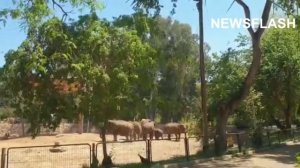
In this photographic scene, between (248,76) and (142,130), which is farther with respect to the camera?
(142,130)

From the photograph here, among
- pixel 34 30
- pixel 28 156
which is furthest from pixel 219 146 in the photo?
pixel 34 30

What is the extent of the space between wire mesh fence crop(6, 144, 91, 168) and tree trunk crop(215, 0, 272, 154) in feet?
22.4

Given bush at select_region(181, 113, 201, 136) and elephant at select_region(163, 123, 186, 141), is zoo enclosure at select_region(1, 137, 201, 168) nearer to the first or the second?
elephant at select_region(163, 123, 186, 141)

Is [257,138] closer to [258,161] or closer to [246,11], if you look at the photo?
[258,161]

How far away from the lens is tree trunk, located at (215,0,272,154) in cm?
2250

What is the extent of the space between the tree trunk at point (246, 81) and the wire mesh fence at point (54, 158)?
683 cm

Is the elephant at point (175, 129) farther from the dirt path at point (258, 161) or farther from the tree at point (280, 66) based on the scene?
the dirt path at point (258, 161)

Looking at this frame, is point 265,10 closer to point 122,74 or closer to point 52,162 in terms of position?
point 122,74

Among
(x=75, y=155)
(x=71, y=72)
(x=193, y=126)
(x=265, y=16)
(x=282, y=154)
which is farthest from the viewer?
(x=193, y=126)

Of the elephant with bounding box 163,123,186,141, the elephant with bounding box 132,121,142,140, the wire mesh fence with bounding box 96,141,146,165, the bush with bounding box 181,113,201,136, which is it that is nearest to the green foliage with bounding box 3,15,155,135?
the wire mesh fence with bounding box 96,141,146,165

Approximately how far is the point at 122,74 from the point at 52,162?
5.03 metres

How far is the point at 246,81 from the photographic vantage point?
23.2m

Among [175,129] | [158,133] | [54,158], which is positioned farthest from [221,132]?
[158,133]

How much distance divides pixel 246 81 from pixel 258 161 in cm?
460
